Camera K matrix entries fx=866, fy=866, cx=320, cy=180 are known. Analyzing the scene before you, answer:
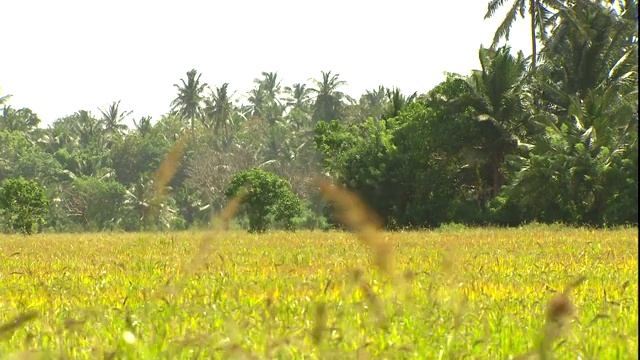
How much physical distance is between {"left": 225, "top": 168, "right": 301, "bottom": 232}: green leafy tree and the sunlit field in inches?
840

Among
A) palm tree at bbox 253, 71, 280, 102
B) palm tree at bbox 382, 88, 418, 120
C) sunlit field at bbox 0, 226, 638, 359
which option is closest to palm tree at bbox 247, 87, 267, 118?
palm tree at bbox 253, 71, 280, 102

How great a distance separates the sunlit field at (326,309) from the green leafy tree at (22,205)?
2491 cm

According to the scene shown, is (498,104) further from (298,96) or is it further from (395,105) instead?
(298,96)

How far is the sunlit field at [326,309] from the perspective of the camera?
11.4 feet

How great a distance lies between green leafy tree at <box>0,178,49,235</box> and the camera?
116 ft

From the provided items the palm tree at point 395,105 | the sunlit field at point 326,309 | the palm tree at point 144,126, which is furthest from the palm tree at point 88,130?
the sunlit field at point 326,309

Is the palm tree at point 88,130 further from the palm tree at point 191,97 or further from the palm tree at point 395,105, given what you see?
the palm tree at point 395,105

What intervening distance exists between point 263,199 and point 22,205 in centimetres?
1023

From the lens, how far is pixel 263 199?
1331 inches

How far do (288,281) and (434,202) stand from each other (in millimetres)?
30189

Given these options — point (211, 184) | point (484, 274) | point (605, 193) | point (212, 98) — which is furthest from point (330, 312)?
point (212, 98)

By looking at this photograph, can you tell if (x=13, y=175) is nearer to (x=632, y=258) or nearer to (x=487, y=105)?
(x=487, y=105)

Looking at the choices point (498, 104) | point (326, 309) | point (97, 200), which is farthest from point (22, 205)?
point (326, 309)

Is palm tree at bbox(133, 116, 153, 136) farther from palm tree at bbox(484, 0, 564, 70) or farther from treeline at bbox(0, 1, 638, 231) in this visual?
palm tree at bbox(484, 0, 564, 70)
